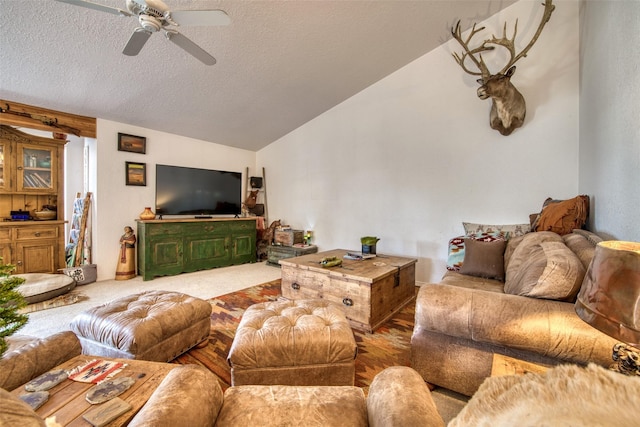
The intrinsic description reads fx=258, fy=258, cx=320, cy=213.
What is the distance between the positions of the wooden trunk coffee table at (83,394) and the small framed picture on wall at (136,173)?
3.37 meters

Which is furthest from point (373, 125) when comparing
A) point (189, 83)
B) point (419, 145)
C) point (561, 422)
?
point (561, 422)

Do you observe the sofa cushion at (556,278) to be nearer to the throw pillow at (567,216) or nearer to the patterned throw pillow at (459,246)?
the throw pillow at (567,216)

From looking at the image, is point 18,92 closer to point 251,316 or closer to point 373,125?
point 251,316

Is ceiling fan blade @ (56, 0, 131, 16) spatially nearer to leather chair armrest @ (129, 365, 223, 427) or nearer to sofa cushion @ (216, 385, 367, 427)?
leather chair armrest @ (129, 365, 223, 427)

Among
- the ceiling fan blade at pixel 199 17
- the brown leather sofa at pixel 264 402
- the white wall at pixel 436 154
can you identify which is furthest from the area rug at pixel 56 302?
the white wall at pixel 436 154

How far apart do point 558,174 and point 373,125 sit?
2.26m

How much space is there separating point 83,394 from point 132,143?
12.5ft

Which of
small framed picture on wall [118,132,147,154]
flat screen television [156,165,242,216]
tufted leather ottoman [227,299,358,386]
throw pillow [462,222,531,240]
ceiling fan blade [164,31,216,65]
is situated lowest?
tufted leather ottoman [227,299,358,386]

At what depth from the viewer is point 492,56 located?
3016 millimetres

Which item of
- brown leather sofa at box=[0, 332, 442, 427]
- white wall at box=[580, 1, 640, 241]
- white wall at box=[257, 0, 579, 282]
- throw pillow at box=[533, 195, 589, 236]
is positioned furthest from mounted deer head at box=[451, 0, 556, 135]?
brown leather sofa at box=[0, 332, 442, 427]

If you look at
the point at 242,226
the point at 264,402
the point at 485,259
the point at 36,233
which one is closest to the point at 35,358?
the point at 264,402

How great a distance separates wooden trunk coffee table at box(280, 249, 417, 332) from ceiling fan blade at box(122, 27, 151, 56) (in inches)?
84.4

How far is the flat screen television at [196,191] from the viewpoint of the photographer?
4051 millimetres

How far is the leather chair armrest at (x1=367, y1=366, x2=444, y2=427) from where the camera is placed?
682 mm
